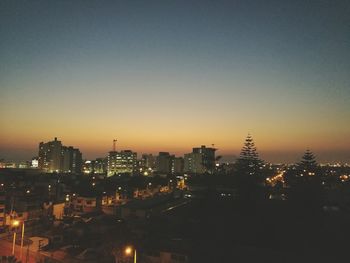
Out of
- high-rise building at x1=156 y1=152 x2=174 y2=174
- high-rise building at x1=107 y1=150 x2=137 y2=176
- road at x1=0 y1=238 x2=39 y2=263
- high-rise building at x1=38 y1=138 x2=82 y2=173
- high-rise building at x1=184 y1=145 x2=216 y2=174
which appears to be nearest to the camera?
road at x1=0 y1=238 x2=39 y2=263

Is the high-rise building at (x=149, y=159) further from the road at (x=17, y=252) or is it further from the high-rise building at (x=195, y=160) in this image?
the road at (x=17, y=252)

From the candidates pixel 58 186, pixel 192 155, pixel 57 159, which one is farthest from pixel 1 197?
pixel 192 155

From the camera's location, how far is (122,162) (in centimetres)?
10700

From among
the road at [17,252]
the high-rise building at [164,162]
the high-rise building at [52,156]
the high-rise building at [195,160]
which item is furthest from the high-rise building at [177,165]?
the road at [17,252]

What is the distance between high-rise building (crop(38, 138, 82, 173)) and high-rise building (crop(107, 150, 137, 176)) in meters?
14.6

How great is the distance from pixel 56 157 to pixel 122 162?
77.0 ft

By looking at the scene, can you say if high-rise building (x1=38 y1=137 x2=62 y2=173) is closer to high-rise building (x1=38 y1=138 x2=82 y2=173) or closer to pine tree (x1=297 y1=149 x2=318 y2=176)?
high-rise building (x1=38 y1=138 x2=82 y2=173)

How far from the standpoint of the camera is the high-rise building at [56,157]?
4227 inches

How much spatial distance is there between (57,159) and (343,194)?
94525 mm

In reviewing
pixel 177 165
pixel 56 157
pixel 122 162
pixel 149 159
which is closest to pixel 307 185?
pixel 122 162

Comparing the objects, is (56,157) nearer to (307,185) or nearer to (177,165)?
(177,165)

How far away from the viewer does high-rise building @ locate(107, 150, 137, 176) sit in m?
107

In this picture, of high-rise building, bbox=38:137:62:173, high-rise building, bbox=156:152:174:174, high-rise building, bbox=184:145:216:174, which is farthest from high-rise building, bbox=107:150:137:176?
high-rise building, bbox=184:145:216:174

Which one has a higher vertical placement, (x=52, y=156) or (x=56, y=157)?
(x=52, y=156)
